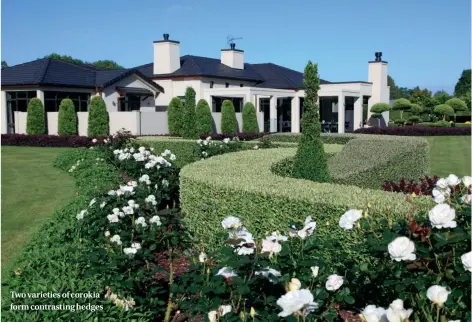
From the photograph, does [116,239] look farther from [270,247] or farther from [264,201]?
[270,247]

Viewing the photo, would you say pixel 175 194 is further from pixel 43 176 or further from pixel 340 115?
pixel 340 115

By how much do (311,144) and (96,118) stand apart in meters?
17.8

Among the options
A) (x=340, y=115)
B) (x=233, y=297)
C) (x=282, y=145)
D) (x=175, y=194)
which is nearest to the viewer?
(x=233, y=297)

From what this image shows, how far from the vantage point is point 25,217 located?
834cm

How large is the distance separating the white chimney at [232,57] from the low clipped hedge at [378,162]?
2513 cm

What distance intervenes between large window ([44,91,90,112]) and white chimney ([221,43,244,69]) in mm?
11170

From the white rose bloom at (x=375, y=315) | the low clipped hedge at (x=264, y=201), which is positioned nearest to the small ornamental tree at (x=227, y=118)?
the low clipped hedge at (x=264, y=201)

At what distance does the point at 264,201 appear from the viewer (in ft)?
16.3

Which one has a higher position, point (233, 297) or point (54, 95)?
point (54, 95)

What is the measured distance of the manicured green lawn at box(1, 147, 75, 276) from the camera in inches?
281

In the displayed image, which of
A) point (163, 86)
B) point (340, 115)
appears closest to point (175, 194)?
point (340, 115)

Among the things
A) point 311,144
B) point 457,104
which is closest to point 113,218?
point 311,144

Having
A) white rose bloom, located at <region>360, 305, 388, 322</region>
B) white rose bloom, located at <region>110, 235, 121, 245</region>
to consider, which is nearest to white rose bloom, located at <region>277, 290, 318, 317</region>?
white rose bloom, located at <region>360, 305, 388, 322</region>

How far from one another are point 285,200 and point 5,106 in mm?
26160
